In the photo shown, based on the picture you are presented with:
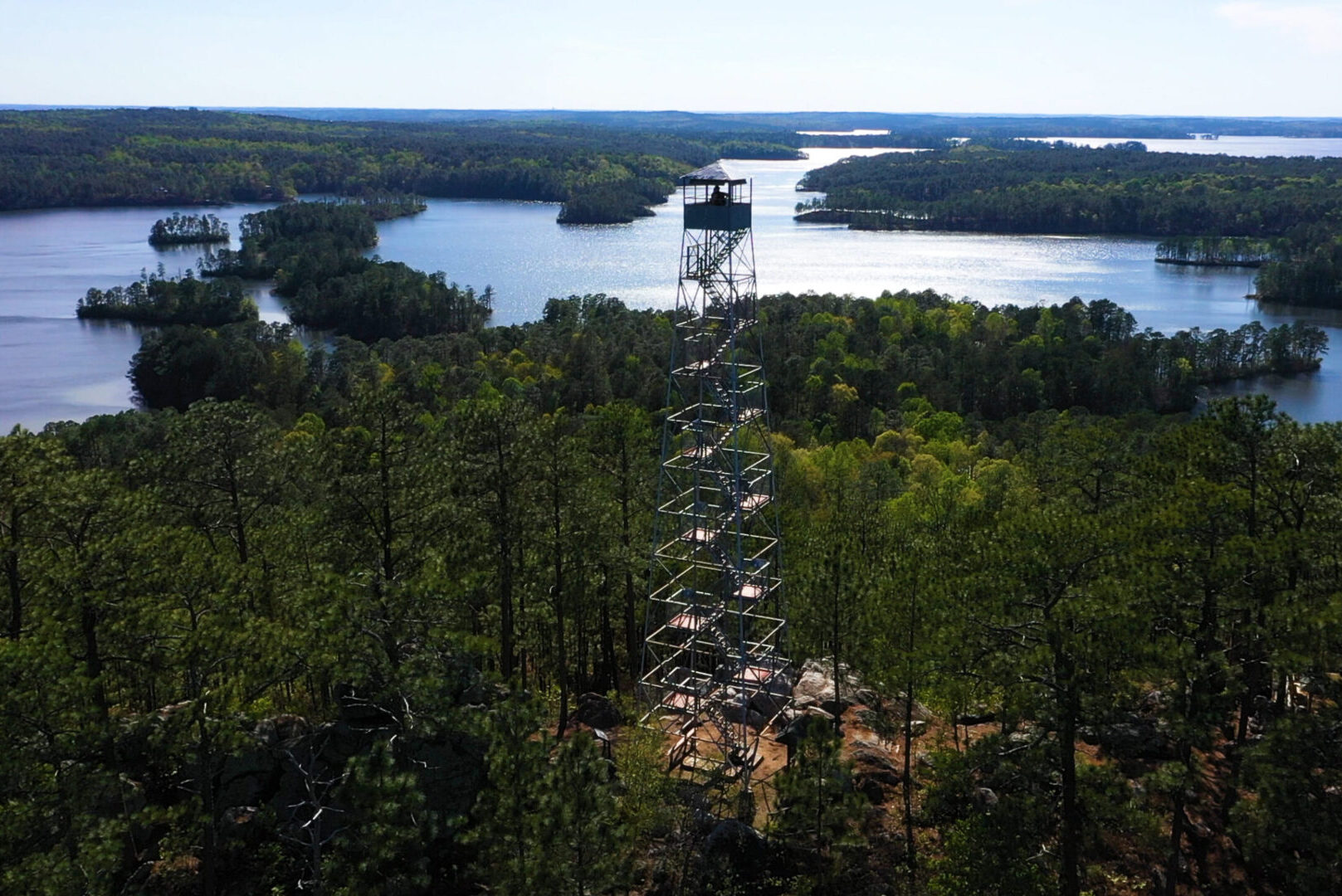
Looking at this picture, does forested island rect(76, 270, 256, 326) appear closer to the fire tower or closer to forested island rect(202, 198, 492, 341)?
forested island rect(202, 198, 492, 341)

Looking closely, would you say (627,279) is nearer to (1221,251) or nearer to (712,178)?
(1221,251)

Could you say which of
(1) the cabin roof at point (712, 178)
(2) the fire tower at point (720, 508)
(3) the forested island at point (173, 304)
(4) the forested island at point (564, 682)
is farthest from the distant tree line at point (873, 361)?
(1) the cabin roof at point (712, 178)

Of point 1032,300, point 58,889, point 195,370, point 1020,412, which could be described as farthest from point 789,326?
point 58,889

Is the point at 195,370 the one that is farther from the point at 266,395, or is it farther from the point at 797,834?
the point at 797,834

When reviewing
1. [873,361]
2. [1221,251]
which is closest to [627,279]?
[873,361]

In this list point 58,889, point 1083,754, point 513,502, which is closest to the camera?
point 58,889

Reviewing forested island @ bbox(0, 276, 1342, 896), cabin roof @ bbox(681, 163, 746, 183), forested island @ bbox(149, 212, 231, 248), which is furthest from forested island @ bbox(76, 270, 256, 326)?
cabin roof @ bbox(681, 163, 746, 183)

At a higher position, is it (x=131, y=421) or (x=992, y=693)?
(x=992, y=693)
